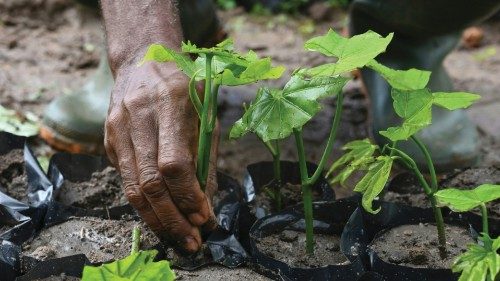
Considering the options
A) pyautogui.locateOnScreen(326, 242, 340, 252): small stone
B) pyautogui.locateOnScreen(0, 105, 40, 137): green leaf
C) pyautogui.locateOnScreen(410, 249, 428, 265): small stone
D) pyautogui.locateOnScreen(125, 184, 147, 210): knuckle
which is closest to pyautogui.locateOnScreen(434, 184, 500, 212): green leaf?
pyautogui.locateOnScreen(410, 249, 428, 265): small stone

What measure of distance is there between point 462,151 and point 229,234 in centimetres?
112

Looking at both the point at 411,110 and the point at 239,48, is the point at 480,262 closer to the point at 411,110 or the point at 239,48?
the point at 411,110

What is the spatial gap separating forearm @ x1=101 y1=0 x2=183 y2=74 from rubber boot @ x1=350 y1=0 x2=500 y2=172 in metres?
0.98

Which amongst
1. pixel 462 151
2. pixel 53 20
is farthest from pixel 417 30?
pixel 53 20

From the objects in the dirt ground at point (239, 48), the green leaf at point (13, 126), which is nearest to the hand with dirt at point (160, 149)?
the green leaf at point (13, 126)

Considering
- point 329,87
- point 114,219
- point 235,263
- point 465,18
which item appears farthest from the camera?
point 465,18

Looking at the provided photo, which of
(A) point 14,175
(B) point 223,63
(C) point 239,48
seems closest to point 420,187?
(B) point 223,63

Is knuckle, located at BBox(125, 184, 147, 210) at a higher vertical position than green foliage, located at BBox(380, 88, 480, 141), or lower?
lower

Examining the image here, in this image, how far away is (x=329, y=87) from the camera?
1164 mm

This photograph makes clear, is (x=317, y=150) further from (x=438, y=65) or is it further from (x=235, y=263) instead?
(x=235, y=263)

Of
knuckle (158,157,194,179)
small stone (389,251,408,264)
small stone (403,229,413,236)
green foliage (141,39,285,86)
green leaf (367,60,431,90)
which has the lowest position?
small stone (389,251,408,264)

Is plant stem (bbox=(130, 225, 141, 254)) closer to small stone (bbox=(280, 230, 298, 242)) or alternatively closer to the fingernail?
the fingernail

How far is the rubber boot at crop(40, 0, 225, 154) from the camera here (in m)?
2.30

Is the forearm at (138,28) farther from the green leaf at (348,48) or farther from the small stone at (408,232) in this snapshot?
the small stone at (408,232)
